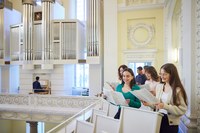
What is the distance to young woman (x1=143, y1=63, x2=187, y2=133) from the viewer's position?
199cm

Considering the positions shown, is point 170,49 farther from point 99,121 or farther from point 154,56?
point 99,121

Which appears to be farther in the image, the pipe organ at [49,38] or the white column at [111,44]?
the pipe organ at [49,38]

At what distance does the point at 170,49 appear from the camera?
18.7ft

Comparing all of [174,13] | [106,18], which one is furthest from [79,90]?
[174,13]

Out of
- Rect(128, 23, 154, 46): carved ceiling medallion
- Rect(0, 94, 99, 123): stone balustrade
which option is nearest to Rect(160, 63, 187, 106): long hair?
Rect(128, 23, 154, 46): carved ceiling medallion

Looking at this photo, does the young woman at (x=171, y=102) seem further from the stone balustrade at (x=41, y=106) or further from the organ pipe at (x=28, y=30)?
the organ pipe at (x=28, y=30)

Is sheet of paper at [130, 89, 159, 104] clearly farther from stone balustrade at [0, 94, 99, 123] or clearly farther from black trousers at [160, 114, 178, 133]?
stone balustrade at [0, 94, 99, 123]

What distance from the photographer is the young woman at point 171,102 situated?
1990 mm

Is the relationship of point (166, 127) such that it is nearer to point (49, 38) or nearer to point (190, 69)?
point (190, 69)

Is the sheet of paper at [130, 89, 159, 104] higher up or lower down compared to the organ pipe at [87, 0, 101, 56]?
lower down

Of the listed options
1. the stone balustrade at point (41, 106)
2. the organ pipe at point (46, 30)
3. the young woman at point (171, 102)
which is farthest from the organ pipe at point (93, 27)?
the young woman at point (171, 102)

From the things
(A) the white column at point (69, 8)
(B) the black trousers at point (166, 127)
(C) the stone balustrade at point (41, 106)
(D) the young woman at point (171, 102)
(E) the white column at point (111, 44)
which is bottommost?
(C) the stone balustrade at point (41, 106)

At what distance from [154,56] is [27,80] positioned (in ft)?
16.6

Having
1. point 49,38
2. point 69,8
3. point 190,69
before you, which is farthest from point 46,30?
point 190,69
